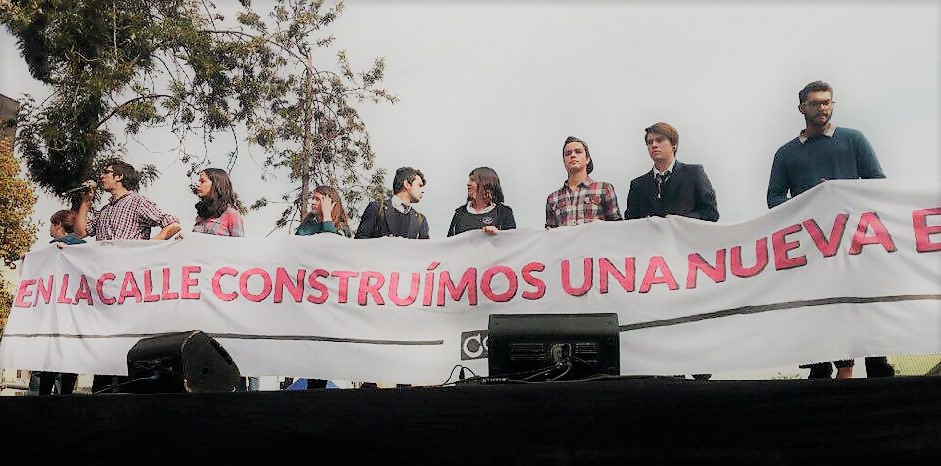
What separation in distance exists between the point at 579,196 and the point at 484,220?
54cm

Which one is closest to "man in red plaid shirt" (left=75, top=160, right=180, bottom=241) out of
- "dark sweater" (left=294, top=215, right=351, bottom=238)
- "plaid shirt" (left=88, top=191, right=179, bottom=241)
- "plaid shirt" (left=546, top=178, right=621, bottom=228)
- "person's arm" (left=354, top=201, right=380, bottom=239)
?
"plaid shirt" (left=88, top=191, right=179, bottom=241)

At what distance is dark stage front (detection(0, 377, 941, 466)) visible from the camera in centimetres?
218

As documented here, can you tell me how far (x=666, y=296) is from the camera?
3.66 m

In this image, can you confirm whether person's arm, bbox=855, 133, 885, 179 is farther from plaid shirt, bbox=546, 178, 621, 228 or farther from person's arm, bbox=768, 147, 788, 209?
plaid shirt, bbox=546, 178, 621, 228

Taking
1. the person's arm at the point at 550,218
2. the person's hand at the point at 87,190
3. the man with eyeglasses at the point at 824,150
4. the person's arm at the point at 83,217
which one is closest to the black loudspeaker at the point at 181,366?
the person's arm at the point at 550,218

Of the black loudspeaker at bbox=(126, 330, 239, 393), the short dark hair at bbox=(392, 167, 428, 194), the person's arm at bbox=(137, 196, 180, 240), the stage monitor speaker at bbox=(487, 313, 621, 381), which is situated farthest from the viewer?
the person's arm at bbox=(137, 196, 180, 240)

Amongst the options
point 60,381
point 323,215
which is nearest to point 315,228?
point 323,215

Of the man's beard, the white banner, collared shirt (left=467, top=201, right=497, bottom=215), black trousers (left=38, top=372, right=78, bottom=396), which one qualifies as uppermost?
the man's beard

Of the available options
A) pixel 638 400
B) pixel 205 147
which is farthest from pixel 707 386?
pixel 205 147

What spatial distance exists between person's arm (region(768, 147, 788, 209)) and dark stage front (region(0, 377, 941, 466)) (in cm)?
165

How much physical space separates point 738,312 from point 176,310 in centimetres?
298

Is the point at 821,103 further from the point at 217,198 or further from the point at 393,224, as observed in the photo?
the point at 217,198

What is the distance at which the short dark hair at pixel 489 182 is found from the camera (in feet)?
14.3

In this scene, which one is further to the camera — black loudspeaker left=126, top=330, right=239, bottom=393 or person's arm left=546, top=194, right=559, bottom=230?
person's arm left=546, top=194, right=559, bottom=230
